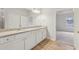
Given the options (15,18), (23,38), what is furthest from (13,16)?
(23,38)

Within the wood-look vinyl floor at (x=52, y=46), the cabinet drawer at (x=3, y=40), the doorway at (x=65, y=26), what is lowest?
the wood-look vinyl floor at (x=52, y=46)

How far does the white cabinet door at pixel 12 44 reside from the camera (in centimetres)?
130

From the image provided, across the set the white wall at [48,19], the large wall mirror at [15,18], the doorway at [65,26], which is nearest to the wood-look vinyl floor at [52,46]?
the doorway at [65,26]

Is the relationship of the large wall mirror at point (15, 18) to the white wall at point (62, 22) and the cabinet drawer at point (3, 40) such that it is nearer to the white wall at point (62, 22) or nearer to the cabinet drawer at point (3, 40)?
the cabinet drawer at point (3, 40)

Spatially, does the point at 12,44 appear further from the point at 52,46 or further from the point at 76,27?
the point at 76,27

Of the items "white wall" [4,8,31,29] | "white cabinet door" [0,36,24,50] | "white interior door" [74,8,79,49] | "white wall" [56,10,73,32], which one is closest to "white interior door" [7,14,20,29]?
"white wall" [4,8,31,29]

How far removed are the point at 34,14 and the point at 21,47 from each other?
20.4 inches

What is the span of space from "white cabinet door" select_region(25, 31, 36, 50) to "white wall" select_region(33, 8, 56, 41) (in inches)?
7.6

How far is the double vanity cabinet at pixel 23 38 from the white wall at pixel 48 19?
0.08 meters
